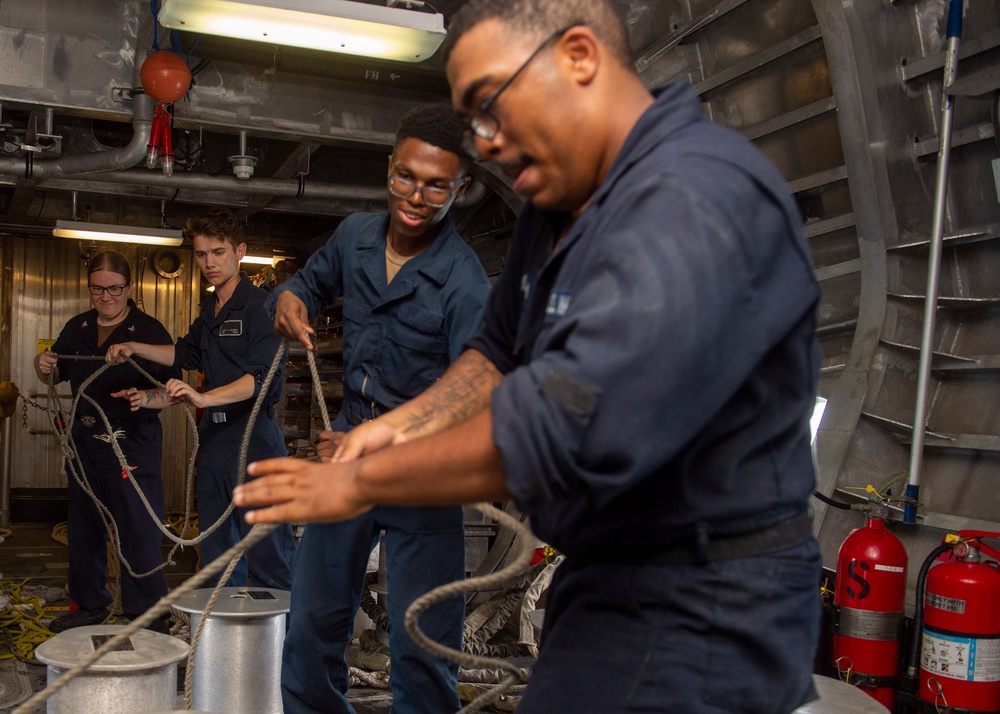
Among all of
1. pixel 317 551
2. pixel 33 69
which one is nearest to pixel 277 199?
pixel 33 69

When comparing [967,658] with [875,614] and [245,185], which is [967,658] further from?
[245,185]

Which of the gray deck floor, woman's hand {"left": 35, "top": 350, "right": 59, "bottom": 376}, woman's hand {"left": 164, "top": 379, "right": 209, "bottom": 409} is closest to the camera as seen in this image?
the gray deck floor

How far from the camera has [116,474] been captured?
20.2ft

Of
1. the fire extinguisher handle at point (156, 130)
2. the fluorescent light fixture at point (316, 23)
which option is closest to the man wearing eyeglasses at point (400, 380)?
the fluorescent light fixture at point (316, 23)

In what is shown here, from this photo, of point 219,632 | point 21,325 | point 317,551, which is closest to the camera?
point 317,551

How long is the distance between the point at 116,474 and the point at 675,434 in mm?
5610

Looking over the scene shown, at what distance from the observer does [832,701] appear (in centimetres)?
271

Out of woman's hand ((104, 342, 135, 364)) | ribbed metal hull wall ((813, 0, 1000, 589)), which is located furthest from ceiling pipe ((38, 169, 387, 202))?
ribbed metal hull wall ((813, 0, 1000, 589))

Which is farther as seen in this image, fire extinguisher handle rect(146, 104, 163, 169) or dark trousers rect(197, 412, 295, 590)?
fire extinguisher handle rect(146, 104, 163, 169)

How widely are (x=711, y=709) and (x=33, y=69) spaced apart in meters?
6.39

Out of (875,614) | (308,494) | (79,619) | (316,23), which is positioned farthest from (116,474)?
(308,494)

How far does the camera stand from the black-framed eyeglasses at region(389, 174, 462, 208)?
310 cm

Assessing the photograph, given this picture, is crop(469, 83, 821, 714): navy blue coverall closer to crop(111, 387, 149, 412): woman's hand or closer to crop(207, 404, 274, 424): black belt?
crop(207, 404, 274, 424): black belt

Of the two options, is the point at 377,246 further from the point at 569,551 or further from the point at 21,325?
the point at 21,325
